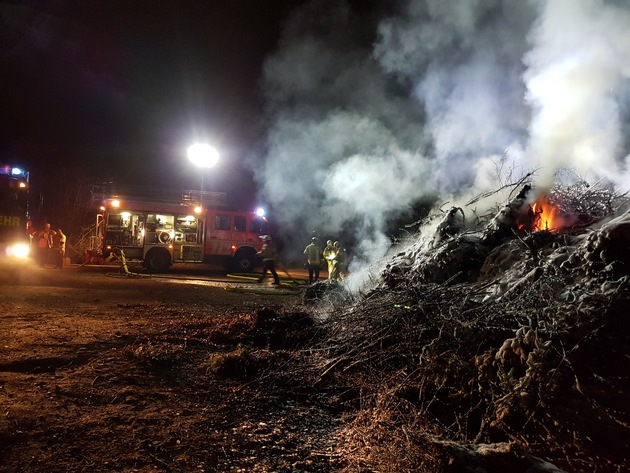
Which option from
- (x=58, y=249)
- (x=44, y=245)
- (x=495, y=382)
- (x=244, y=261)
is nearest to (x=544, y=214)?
(x=495, y=382)

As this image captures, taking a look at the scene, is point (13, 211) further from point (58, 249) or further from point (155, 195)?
point (155, 195)

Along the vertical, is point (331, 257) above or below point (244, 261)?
above

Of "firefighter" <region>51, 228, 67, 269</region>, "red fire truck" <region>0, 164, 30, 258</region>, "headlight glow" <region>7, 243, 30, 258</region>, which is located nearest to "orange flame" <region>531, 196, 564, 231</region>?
"headlight glow" <region>7, 243, 30, 258</region>

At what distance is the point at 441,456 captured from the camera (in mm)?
2572

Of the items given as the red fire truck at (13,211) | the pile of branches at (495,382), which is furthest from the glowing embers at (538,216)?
the red fire truck at (13,211)

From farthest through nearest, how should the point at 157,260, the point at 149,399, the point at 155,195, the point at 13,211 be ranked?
the point at 155,195 < the point at 157,260 < the point at 13,211 < the point at 149,399

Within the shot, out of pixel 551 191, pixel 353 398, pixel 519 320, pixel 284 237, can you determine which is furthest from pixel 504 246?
pixel 284 237

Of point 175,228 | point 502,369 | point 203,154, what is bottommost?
point 502,369

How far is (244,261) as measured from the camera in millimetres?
16781

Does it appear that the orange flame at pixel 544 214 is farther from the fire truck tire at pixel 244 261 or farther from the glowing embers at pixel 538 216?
the fire truck tire at pixel 244 261

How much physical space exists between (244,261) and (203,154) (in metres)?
4.97

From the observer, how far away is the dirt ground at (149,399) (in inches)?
109

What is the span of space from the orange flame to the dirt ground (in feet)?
16.5

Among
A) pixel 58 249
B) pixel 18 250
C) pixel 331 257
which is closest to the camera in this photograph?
pixel 331 257
